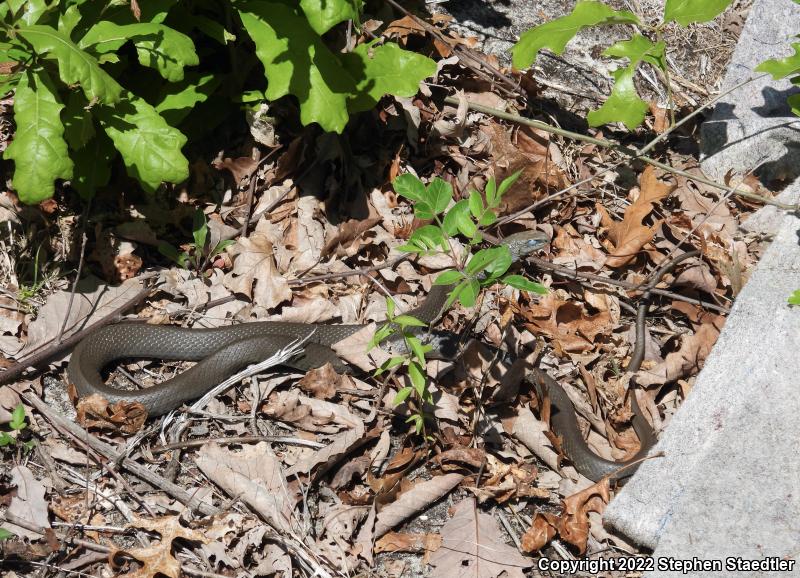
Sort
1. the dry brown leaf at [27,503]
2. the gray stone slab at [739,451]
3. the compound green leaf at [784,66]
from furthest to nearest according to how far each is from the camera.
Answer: the compound green leaf at [784,66] → the dry brown leaf at [27,503] → the gray stone slab at [739,451]

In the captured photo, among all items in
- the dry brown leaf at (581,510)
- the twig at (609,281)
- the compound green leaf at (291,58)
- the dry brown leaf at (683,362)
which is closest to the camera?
the dry brown leaf at (581,510)

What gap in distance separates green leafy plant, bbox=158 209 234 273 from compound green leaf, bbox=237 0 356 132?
106cm

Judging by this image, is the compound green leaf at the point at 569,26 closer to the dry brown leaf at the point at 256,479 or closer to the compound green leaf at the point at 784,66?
the compound green leaf at the point at 784,66

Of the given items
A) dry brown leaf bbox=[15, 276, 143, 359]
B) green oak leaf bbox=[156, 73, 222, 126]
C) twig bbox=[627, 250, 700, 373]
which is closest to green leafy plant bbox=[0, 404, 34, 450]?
dry brown leaf bbox=[15, 276, 143, 359]

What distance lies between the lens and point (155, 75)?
4.38m

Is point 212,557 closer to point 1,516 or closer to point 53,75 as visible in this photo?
point 1,516

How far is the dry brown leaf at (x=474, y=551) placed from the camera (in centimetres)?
362

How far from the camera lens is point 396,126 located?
5.26 metres

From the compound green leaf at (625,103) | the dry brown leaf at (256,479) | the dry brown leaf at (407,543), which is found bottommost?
the dry brown leaf at (407,543)

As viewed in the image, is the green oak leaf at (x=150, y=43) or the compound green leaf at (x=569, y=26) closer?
the green oak leaf at (x=150, y=43)

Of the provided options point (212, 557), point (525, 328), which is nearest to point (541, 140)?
point (525, 328)

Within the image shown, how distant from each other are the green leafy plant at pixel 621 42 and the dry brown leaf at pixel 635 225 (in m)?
0.60

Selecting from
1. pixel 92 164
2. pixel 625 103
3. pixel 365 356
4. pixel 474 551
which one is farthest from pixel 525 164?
pixel 92 164

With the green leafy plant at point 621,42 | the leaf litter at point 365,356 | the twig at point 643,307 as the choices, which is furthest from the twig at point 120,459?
the green leafy plant at point 621,42
